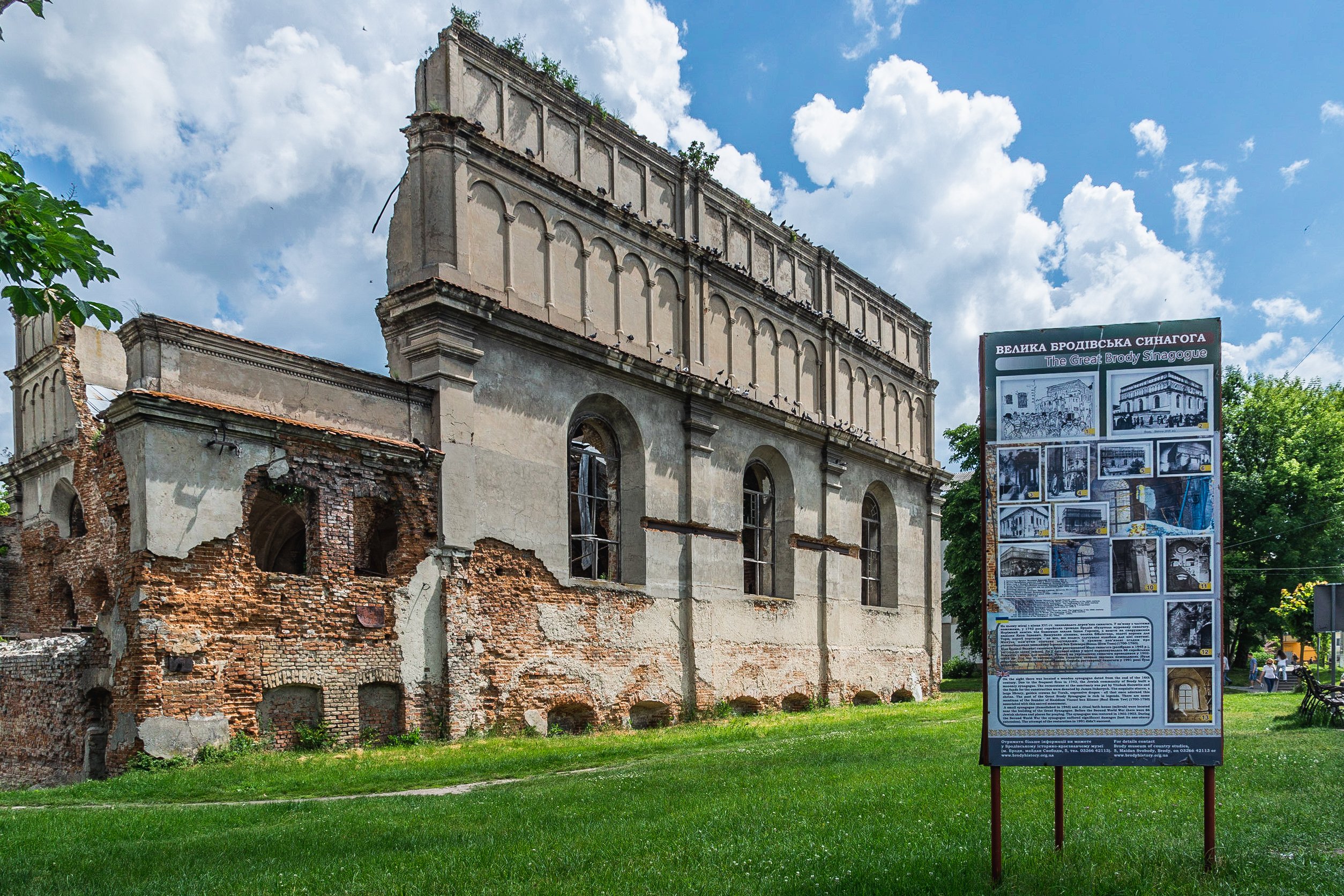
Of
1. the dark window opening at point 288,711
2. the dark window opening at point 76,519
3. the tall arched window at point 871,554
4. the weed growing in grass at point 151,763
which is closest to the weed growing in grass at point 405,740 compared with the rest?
the dark window opening at point 288,711

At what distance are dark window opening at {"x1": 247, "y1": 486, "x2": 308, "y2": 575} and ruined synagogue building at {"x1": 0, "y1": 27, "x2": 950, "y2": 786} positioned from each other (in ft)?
0.33

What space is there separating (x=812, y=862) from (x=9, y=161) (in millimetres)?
6728

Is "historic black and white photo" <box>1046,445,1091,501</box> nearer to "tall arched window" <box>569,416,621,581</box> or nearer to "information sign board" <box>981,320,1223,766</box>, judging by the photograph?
"information sign board" <box>981,320,1223,766</box>

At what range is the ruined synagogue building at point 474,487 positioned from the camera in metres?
13.5

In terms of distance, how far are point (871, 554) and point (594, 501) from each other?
37.7ft

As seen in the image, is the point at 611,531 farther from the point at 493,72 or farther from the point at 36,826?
the point at 36,826

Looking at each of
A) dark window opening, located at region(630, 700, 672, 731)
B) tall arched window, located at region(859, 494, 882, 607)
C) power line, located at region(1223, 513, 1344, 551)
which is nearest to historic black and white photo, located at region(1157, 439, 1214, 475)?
dark window opening, located at region(630, 700, 672, 731)

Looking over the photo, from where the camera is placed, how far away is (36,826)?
344 inches

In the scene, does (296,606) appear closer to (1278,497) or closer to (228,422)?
(228,422)

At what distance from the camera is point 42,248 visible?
6508 mm

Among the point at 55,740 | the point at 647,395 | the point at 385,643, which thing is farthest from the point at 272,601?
the point at 647,395

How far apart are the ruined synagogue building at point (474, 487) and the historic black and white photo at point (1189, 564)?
11544 mm

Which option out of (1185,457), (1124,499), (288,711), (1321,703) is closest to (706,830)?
(1124,499)

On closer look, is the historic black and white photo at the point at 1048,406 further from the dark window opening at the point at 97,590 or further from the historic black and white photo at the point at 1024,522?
the dark window opening at the point at 97,590
